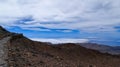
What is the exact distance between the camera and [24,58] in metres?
21.8

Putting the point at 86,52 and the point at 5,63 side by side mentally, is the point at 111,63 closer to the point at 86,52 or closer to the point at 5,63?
the point at 86,52

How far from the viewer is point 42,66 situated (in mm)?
20469

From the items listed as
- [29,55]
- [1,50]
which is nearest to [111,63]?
[29,55]

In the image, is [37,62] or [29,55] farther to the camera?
[29,55]

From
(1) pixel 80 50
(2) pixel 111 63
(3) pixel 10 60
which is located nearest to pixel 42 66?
(3) pixel 10 60

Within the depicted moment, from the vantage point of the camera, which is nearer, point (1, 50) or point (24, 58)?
point (24, 58)

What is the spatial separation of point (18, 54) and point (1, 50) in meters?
2.21

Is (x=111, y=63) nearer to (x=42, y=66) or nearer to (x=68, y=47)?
(x=68, y=47)

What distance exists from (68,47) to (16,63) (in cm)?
1774

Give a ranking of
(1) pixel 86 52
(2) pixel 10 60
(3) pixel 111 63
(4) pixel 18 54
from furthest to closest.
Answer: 1. (1) pixel 86 52
2. (3) pixel 111 63
3. (4) pixel 18 54
4. (2) pixel 10 60

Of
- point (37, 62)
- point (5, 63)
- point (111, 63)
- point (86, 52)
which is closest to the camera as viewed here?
point (5, 63)

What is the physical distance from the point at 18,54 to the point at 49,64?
3.25m

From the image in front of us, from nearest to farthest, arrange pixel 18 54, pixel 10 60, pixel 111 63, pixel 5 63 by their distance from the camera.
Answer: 1. pixel 5 63
2. pixel 10 60
3. pixel 18 54
4. pixel 111 63

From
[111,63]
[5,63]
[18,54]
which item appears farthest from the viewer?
[111,63]
